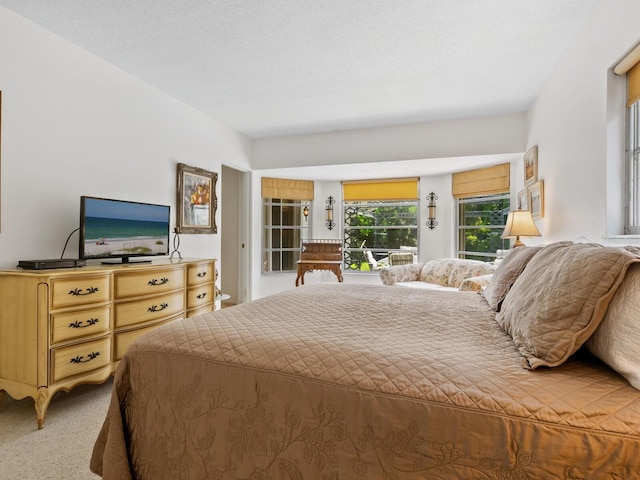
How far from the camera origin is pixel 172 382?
119 centimetres

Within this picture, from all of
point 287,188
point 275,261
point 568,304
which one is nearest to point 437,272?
point 275,261

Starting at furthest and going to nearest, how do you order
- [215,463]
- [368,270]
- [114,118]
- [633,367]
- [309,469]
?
[368,270] < [114,118] < [215,463] < [309,469] < [633,367]

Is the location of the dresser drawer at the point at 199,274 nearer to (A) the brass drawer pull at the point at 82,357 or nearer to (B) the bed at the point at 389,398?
(A) the brass drawer pull at the point at 82,357

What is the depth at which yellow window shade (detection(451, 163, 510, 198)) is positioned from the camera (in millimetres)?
4539

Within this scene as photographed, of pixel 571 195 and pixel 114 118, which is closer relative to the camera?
pixel 571 195

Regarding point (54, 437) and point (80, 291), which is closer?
point (54, 437)

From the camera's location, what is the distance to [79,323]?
2156 millimetres

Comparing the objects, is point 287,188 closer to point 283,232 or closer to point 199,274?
point 283,232

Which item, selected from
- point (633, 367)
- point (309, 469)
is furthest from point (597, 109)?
point (309, 469)

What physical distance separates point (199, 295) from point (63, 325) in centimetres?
126

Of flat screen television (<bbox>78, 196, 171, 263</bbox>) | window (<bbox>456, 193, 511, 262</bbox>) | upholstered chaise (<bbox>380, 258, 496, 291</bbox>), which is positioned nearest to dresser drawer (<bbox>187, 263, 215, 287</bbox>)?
flat screen television (<bbox>78, 196, 171, 263</bbox>)

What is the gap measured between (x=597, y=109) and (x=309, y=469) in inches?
102

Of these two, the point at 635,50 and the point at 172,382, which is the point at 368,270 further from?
the point at 172,382

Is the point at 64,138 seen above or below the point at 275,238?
above
